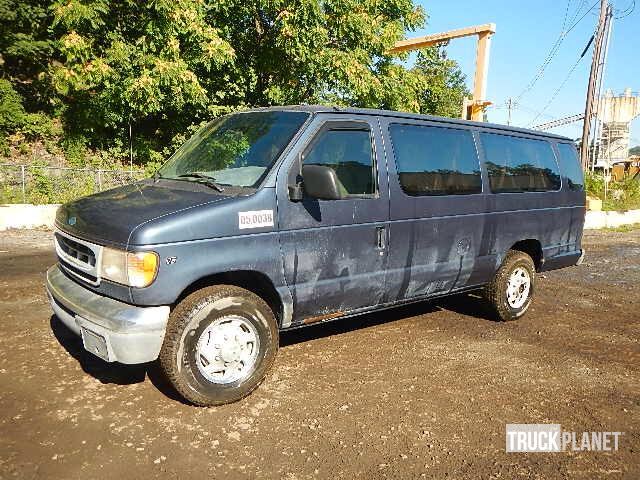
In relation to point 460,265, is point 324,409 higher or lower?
lower

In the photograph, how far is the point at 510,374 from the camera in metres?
4.14

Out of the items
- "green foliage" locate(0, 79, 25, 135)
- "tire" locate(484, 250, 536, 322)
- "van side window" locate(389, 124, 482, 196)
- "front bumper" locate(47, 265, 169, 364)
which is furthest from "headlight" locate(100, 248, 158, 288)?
"green foliage" locate(0, 79, 25, 135)

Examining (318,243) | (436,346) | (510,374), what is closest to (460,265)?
(436,346)

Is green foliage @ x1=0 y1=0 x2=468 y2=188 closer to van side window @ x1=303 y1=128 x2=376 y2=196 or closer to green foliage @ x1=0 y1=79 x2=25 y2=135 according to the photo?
green foliage @ x1=0 y1=79 x2=25 y2=135

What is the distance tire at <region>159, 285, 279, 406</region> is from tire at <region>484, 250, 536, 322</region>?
2.90m

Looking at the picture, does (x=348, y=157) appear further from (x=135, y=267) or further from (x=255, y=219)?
(x=135, y=267)

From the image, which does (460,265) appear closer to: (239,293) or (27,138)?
(239,293)

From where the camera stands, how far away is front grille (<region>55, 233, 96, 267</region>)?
329 cm

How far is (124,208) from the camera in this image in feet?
10.9

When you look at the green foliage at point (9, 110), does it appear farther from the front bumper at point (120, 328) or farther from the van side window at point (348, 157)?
the van side window at point (348, 157)

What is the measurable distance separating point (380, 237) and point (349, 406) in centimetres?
139

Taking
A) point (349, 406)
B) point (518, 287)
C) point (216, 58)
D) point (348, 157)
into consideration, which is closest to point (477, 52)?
point (216, 58)

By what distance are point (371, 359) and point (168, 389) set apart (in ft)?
5.83

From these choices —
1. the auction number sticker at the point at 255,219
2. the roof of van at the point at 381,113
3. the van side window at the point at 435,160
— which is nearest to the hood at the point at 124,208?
the auction number sticker at the point at 255,219
